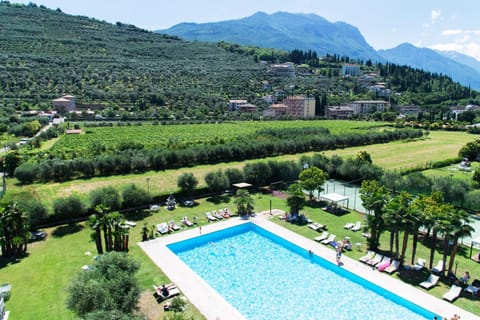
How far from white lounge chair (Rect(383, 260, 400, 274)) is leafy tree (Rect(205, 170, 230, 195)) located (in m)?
19.0

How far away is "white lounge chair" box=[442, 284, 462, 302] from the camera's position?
18003mm

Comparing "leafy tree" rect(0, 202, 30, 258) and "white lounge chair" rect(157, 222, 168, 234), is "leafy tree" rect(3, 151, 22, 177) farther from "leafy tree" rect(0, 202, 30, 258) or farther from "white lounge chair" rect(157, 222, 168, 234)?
"white lounge chair" rect(157, 222, 168, 234)

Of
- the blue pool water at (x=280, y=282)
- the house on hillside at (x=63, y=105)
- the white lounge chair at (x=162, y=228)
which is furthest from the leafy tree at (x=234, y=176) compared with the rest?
the house on hillside at (x=63, y=105)

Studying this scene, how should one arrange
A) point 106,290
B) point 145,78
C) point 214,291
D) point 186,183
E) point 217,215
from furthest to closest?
point 145,78 < point 186,183 < point 217,215 < point 214,291 < point 106,290

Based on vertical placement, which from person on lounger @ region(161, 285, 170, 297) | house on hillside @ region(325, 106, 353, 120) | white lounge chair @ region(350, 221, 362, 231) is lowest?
person on lounger @ region(161, 285, 170, 297)

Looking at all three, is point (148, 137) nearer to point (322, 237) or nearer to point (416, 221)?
point (322, 237)

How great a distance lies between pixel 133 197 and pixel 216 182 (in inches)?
347

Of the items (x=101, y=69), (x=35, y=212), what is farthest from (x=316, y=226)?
(x=101, y=69)

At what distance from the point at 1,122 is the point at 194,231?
69464 millimetres

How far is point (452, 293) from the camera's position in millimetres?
18344

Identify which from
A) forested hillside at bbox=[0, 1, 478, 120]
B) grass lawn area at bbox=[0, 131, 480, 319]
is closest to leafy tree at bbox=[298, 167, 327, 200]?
grass lawn area at bbox=[0, 131, 480, 319]

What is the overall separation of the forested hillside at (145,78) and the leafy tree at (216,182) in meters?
67.0

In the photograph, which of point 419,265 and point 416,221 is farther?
point 419,265

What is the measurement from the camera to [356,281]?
67.5 ft
